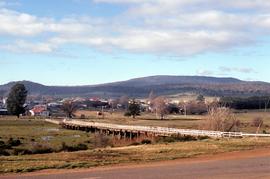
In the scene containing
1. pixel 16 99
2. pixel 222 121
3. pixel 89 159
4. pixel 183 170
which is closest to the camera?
pixel 183 170

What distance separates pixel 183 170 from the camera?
2259cm

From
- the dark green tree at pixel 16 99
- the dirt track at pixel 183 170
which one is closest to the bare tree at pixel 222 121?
the dirt track at pixel 183 170

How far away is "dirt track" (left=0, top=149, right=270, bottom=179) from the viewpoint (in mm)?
20469

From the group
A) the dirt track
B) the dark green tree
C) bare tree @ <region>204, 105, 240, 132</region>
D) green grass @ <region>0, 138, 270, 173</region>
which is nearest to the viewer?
the dirt track

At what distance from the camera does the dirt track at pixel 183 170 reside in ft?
67.2

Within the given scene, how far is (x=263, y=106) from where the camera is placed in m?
194

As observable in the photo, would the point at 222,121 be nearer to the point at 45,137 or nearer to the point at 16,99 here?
the point at 45,137

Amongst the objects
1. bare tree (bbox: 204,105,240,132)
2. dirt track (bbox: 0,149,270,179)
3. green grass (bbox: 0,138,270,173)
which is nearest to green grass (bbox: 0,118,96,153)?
green grass (bbox: 0,138,270,173)

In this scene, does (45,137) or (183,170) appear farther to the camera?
(45,137)

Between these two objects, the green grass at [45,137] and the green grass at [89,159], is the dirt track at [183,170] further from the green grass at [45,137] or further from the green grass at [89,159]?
the green grass at [45,137]

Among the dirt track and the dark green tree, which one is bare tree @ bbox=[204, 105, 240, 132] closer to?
the dirt track

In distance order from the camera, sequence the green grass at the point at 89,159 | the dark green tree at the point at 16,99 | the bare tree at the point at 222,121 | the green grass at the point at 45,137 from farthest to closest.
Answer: the dark green tree at the point at 16,99 < the bare tree at the point at 222,121 < the green grass at the point at 45,137 < the green grass at the point at 89,159

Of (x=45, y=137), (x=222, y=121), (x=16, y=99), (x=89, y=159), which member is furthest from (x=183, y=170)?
(x=16, y=99)

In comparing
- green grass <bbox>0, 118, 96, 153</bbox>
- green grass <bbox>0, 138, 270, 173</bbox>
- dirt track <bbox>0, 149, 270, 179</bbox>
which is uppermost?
green grass <bbox>0, 138, 270, 173</bbox>
